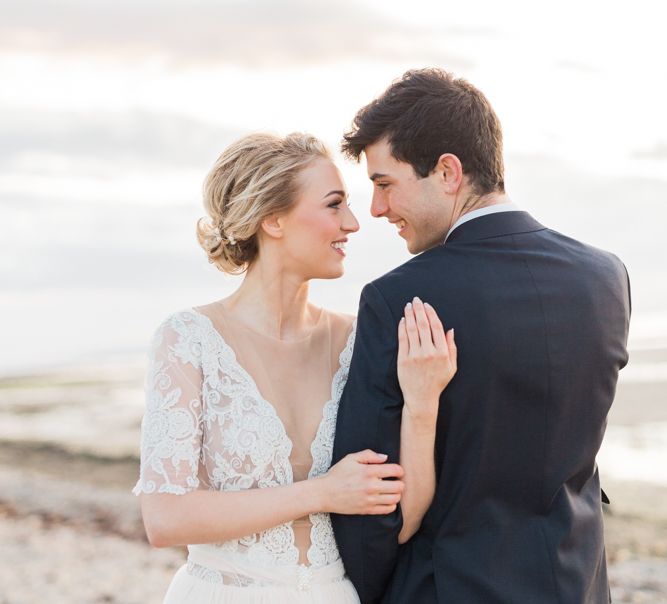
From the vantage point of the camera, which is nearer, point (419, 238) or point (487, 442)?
point (487, 442)

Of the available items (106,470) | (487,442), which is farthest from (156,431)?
(106,470)

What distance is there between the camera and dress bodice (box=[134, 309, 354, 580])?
2.91 m

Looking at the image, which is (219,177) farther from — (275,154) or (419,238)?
(419,238)

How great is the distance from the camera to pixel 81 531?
1002 centimetres

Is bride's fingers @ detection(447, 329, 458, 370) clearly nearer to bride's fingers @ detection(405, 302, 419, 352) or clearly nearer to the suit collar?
bride's fingers @ detection(405, 302, 419, 352)

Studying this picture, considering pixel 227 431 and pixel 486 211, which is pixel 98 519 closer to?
pixel 227 431

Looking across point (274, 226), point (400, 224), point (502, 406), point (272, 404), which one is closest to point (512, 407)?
point (502, 406)

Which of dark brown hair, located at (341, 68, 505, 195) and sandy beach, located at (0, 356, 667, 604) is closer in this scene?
dark brown hair, located at (341, 68, 505, 195)

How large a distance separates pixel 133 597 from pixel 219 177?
18.3ft

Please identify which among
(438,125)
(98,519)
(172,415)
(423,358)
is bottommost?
(98,519)

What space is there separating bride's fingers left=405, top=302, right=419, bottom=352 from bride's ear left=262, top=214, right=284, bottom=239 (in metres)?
0.77

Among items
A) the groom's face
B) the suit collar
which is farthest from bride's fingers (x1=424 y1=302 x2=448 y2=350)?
the groom's face

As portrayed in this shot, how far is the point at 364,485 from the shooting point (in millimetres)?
2691

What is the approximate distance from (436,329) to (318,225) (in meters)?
0.79
